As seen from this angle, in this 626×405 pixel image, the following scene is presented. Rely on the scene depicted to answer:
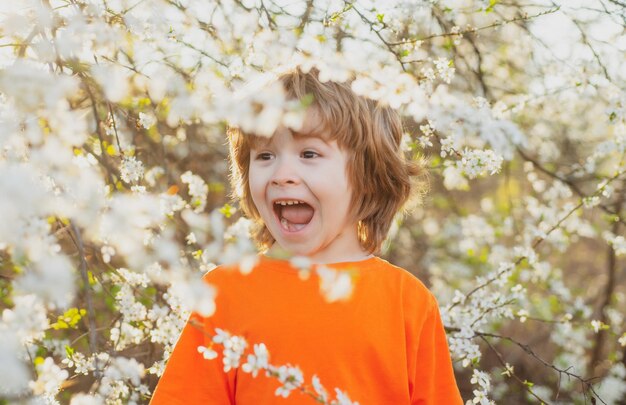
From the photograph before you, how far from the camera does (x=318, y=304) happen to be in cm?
177

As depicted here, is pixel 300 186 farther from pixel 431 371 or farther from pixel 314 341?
pixel 431 371

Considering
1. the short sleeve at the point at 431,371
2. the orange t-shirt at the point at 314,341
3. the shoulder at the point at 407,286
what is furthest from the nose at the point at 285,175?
the short sleeve at the point at 431,371

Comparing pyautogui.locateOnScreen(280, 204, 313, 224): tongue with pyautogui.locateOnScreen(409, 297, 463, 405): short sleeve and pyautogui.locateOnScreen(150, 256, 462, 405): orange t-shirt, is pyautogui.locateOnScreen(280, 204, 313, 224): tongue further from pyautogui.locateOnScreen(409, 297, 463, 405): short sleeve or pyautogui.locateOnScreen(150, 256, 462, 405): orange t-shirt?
pyautogui.locateOnScreen(409, 297, 463, 405): short sleeve

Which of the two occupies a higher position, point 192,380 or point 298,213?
point 298,213

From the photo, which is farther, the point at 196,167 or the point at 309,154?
the point at 196,167

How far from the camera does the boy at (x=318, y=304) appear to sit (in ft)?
5.68

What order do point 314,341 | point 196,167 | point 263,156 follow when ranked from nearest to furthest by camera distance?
point 314,341, point 263,156, point 196,167

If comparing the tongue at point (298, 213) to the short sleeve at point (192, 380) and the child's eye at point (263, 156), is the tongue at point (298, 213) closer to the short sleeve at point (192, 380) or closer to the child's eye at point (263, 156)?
the child's eye at point (263, 156)

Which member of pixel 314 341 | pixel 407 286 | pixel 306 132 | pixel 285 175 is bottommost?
pixel 314 341

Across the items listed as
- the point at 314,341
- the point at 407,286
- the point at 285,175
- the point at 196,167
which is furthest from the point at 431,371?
the point at 196,167

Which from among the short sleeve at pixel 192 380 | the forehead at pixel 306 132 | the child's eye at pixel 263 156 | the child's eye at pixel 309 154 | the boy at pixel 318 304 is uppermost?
the forehead at pixel 306 132

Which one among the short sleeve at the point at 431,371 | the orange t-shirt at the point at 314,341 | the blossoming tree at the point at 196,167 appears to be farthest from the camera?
the short sleeve at the point at 431,371

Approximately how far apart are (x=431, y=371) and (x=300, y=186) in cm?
61

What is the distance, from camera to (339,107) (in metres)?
1.86
